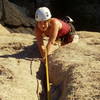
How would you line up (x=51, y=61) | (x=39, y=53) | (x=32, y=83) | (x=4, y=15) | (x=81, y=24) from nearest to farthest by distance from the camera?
(x=32, y=83)
(x=51, y=61)
(x=39, y=53)
(x=4, y=15)
(x=81, y=24)

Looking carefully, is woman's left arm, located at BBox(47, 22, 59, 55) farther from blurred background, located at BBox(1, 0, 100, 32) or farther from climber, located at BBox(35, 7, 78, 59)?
blurred background, located at BBox(1, 0, 100, 32)

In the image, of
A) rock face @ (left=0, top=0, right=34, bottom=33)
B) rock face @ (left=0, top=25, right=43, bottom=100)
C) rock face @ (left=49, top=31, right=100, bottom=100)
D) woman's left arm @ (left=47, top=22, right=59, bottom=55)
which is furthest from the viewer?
rock face @ (left=0, top=0, right=34, bottom=33)

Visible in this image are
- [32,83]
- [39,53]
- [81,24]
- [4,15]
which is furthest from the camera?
[81,24]

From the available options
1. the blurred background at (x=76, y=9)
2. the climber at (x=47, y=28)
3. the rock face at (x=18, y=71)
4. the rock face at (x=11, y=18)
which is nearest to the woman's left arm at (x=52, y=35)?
the climber at (x=47, y=28)

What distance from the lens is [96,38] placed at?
23.8ft

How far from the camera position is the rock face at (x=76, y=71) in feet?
15.0

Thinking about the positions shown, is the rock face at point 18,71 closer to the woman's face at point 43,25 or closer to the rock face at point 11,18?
the woman's face at point 43,25

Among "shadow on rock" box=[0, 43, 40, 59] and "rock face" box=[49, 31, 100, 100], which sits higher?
"rock face" box=[49, 31, 100, 100]

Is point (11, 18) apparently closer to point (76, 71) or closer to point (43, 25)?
point (43, 25)

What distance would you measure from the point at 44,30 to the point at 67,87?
5.17 feet

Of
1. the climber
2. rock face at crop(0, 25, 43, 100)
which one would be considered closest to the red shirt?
the climber

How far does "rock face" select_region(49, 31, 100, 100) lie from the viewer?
4.56 metres

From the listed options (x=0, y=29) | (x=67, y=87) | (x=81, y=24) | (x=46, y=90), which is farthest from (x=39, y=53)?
(x=81, y=24)

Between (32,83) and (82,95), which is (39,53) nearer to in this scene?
(32,83)
